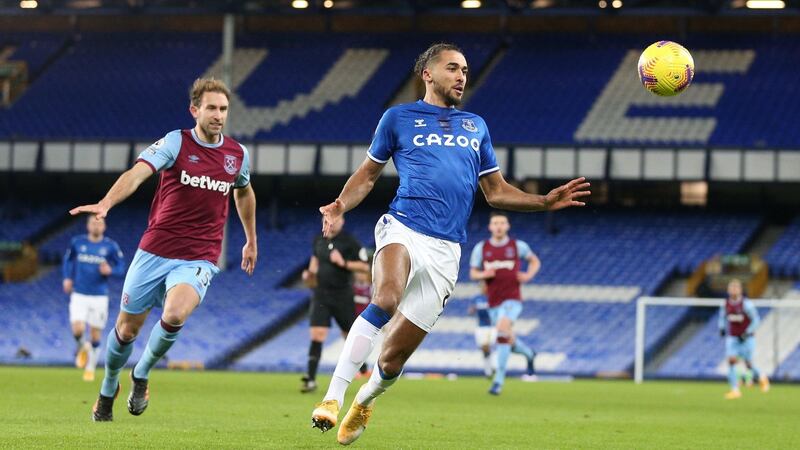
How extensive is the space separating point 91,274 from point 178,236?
11.5m

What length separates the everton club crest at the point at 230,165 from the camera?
1033 centimetres

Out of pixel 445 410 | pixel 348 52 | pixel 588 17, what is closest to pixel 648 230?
pixel 588 17

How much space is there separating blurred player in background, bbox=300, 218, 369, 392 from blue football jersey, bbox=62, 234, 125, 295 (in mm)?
3964

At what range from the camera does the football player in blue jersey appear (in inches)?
326

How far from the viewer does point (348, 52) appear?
39500 mm

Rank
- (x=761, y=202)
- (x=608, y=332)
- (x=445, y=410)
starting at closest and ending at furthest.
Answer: (x=445, y=410) → (x=608, y=332) → (x=761, y=202)

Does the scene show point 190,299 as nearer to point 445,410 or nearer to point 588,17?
point 445,410

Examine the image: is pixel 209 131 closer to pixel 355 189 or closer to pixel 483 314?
pixel 355 189

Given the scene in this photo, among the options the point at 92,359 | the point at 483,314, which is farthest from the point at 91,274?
the point at 483,314

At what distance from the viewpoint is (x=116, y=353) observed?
33.8 ft

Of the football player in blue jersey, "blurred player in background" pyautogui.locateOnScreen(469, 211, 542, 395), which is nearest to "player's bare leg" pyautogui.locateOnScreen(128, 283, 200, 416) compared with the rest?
the football player in blue jersey

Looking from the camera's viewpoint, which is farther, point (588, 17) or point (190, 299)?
point (588, 17)

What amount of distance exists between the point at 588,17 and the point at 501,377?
23667 millimetres

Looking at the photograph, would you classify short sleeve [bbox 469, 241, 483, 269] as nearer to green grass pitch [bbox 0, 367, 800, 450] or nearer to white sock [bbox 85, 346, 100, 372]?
green grass pitch [bbox 0, 367, 800, 450]
